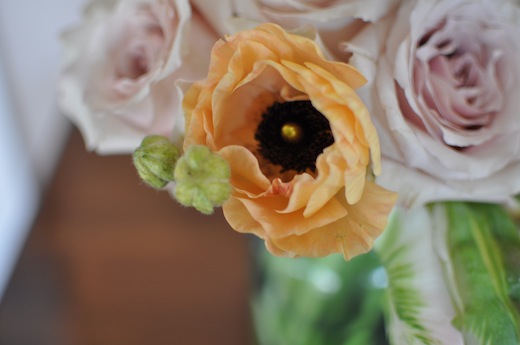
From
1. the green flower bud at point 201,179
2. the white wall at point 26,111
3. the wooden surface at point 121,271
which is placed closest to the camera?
the green flower bud at point 201,179

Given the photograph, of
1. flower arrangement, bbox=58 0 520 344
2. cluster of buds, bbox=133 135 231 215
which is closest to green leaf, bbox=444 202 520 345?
flower arrangement, bbox=58 0 520 344

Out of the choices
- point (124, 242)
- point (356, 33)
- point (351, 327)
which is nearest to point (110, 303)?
point (124, 242)

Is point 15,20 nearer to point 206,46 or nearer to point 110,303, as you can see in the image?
point 110,303

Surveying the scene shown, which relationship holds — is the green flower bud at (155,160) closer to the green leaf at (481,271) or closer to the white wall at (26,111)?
the green leaf at (481,271)

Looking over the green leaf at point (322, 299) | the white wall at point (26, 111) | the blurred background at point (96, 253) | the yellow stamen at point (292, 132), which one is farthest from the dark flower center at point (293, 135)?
the white wall at point (26, 111)

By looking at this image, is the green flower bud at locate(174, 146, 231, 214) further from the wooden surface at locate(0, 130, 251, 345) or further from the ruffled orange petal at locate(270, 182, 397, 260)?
the wooden surface at locate(0, 130, 251, 345)

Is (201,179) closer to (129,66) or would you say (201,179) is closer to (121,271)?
(129,66)

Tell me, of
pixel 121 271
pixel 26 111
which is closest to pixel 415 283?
pixel 121 271
